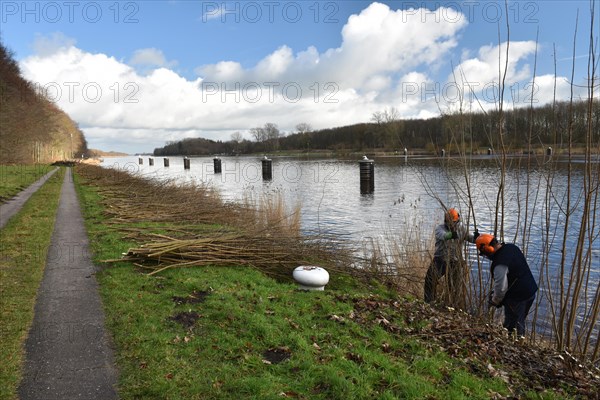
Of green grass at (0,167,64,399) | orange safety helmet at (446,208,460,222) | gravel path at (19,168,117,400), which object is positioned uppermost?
orange safety helmet at (446,208,460,222)

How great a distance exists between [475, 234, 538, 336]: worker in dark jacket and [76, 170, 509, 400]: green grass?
1.86 metres

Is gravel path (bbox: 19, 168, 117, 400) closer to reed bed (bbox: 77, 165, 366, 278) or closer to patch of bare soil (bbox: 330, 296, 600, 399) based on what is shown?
reed bed (bbox: 77, 165, 366, 278)

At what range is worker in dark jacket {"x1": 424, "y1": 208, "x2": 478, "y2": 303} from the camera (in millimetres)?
7973

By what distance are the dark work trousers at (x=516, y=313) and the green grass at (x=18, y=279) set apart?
7057 mm

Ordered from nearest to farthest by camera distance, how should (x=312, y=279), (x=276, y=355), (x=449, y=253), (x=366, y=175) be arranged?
(x=276, y=355) → (x=312, y=279) → (x=449, y=253) → (x=366, y=175)

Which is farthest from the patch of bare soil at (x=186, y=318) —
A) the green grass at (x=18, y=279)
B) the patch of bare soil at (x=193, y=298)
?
the green grass at (x=18, y=279)

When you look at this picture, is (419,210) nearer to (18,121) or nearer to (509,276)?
(509,276)

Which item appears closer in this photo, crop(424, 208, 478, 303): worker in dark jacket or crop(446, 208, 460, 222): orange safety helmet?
crop(424, 208, 478, 303): worker in dark jacket

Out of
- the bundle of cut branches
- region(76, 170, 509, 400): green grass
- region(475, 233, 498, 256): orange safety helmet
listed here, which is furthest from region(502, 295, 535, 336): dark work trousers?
the bundle of cut branches

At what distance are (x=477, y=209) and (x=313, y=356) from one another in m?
19.5

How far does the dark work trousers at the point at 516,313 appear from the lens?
7.17m

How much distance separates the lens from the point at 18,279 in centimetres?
767

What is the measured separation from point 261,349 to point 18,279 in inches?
203

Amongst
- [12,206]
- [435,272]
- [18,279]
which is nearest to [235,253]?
[18,279]
